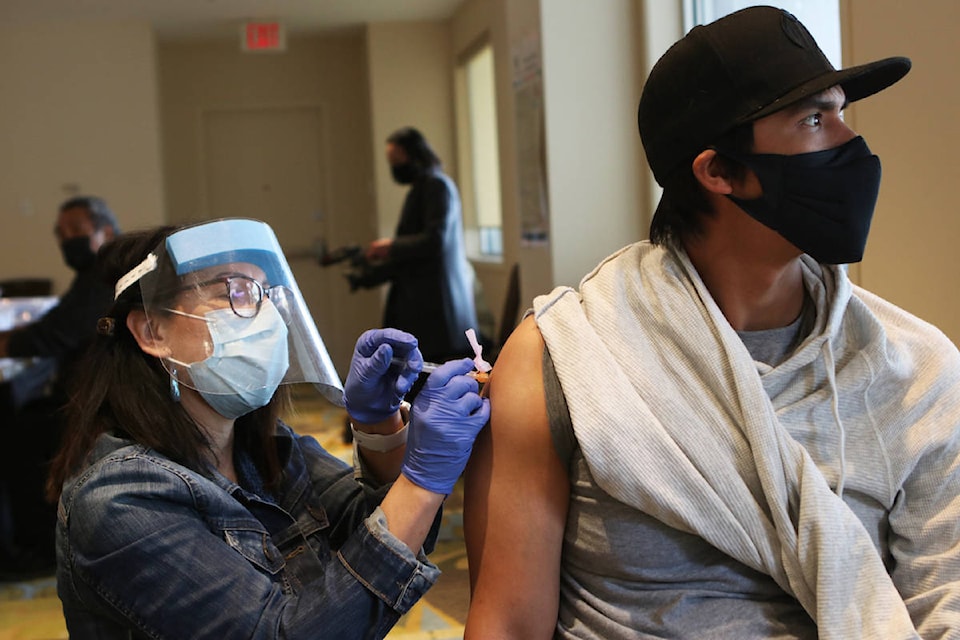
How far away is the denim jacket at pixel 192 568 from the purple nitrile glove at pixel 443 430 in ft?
0.26

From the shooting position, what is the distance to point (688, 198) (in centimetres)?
129

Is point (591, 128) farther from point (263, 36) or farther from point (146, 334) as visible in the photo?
point (263, 36)

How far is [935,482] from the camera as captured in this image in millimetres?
1212

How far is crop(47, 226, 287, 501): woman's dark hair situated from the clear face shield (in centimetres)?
3

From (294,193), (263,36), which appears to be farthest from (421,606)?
(294,193)

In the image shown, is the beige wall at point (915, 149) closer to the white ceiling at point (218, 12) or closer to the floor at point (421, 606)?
the floor at point (421, 606)

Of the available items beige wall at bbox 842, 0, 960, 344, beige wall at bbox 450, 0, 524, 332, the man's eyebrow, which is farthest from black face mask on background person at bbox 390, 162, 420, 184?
the man's eyebrow

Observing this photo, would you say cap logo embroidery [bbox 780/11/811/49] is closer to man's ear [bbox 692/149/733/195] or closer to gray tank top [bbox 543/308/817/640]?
man's ear [bbox 692/149/733/195]

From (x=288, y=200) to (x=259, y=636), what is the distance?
781 cm

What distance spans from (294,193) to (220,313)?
24.7 feet

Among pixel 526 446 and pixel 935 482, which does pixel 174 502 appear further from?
pixel 935 482

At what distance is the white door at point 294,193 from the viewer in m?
8.65

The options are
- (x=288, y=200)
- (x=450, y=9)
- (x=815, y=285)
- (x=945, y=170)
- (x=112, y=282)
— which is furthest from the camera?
(x=288, y=200)

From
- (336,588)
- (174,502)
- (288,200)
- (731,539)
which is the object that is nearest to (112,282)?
(174,502)
